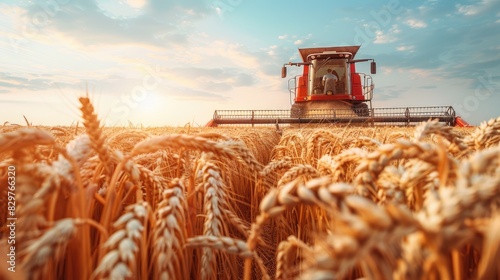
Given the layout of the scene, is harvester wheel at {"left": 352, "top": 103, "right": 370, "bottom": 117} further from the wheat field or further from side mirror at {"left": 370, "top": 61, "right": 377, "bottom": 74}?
the wheat field

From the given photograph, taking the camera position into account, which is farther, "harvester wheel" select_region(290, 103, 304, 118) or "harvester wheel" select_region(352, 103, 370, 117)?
"harvester wheel" select_region(290, 103, 304, 118)

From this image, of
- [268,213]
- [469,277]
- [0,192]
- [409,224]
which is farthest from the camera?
[0,192]

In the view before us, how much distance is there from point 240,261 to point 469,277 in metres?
1.48

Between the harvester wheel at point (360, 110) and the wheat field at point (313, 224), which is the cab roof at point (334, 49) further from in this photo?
the wheat field at point (313, 224)

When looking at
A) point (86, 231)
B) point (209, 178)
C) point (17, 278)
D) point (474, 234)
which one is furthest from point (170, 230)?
point (474, 234)

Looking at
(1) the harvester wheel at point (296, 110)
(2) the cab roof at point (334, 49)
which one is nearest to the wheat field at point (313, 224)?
(1) the harvester wheel at point (296, 110)

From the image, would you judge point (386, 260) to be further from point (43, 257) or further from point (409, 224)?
point (43, 257)

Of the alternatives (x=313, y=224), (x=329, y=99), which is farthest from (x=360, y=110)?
(x=313, y=224)

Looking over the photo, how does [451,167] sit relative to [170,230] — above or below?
above

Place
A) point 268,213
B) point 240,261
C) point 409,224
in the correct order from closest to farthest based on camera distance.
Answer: point 409,224
point 268,213
point 240,261

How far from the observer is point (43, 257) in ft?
1.47

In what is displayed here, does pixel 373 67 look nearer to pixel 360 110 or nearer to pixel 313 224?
pixel 360 110

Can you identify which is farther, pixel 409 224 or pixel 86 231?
pixel 86 231

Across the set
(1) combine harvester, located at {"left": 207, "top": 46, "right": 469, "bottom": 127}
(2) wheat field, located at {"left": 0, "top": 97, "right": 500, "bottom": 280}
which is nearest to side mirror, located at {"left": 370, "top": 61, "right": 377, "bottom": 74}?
(1) combine harvester, located at {"left": 207, "top": 46, "right": 469, "bottom": 127}
